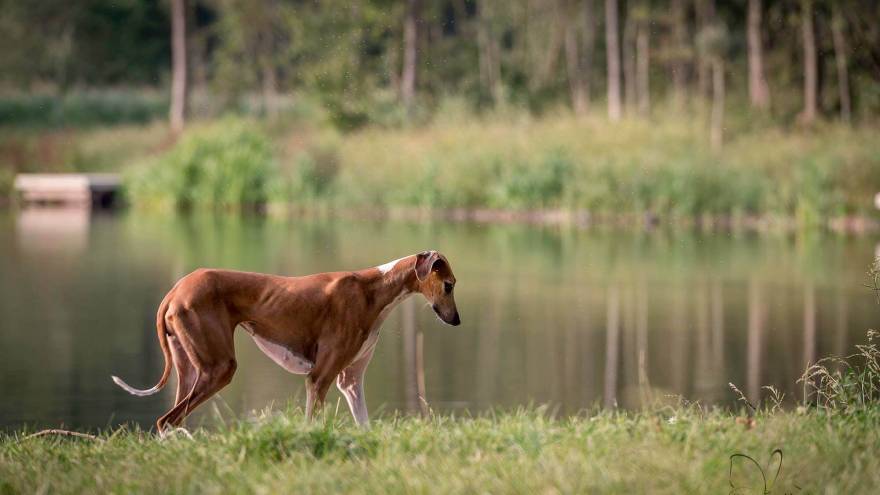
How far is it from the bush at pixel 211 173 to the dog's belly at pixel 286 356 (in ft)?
98.9

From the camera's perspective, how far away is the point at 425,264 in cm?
727

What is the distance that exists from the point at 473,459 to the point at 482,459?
0.05 m

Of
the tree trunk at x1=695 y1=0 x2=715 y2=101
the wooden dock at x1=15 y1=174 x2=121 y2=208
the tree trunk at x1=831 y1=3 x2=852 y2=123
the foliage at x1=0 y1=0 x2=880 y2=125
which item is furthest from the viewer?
the tree trunk at x1=695 y1=0 x2=715 y2=101

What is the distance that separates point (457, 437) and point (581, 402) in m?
5.42

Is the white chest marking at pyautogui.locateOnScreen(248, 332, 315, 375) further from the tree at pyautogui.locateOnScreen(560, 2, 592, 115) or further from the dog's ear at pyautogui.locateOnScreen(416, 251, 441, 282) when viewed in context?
the tree at pyautogui.locateOnScreen(560, 2, 592, 115)

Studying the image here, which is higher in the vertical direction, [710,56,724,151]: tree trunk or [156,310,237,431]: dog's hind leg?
[710,56,724,151]: tree trunk

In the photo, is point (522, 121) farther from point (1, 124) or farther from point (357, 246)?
point (1, 124)

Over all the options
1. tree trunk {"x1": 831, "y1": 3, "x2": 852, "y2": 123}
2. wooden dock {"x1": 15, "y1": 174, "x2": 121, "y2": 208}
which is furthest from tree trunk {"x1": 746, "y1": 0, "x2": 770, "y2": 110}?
wooden dock {"x1": 15, "y1": 174, "x2": 121, "y2": 208}

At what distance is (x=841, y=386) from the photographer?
291 inches

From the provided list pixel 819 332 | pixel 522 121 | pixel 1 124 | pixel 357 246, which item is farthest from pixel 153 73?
pixel 819 332

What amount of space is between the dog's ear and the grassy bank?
2.28ft

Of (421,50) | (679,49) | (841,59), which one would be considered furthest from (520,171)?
(421,50)

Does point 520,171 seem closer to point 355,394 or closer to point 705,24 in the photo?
point 705,24

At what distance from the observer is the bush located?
37750mm
